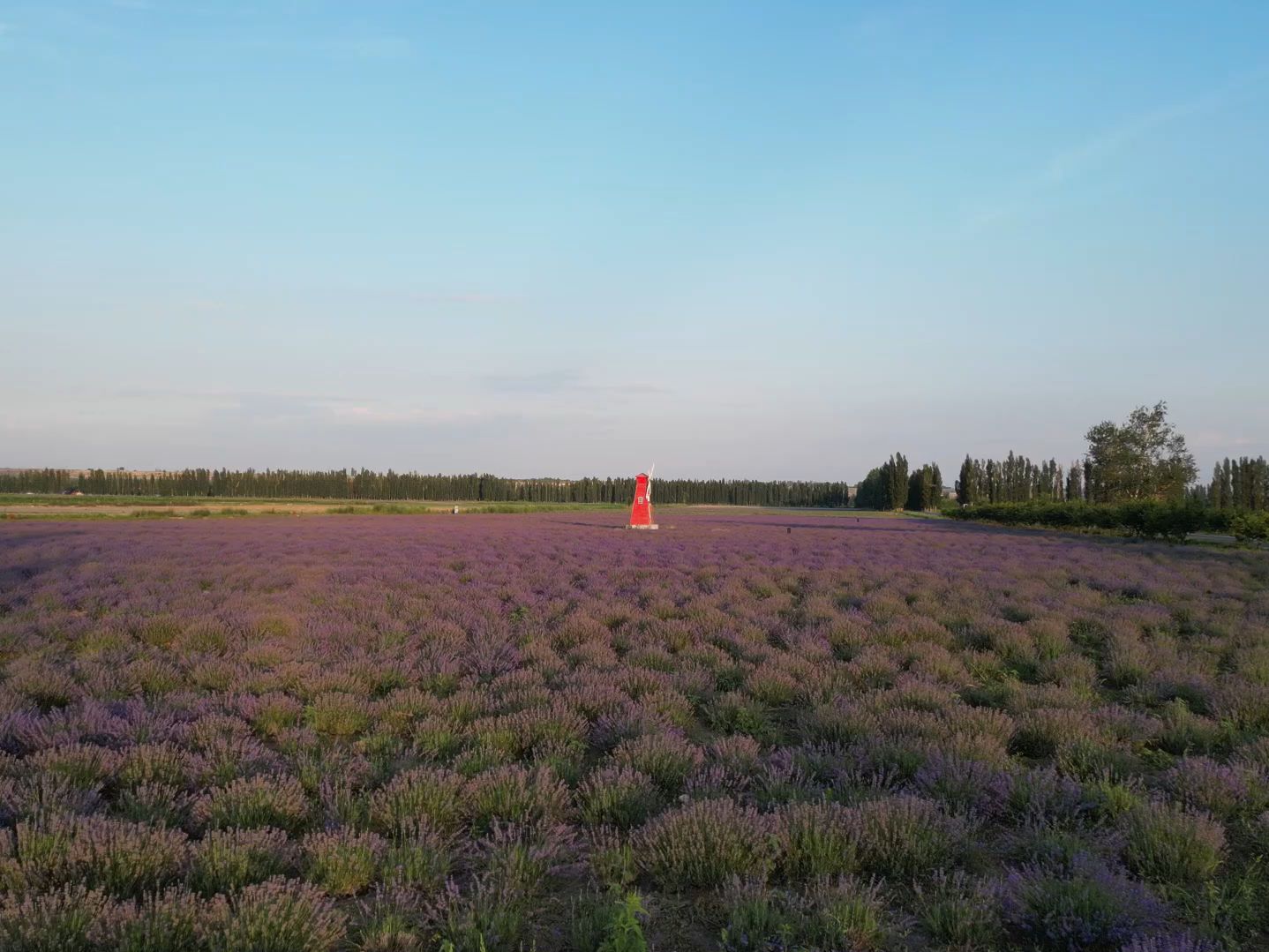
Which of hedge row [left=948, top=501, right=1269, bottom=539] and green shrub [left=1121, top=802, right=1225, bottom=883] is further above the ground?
hedge row [left=948, top=501, right=1269, bottom=539]

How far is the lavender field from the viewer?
3264mm

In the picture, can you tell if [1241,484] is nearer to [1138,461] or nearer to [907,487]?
[1138,461]

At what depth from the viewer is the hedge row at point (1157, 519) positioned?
84.8ft

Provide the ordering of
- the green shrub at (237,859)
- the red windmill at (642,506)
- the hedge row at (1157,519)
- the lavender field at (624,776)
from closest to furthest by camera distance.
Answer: the lavender field at (624,776) → the green shrub at (237,859) → the hedge row at (1157,519) → the red windmill at (642,506)

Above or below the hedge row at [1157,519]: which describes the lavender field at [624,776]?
below

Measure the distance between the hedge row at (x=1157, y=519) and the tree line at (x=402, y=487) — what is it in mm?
71403

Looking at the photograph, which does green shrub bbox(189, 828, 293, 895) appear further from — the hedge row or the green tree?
the green tree

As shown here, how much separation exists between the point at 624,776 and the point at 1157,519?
31.2 m

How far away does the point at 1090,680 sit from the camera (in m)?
7.81

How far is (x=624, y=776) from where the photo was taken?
15.0ft

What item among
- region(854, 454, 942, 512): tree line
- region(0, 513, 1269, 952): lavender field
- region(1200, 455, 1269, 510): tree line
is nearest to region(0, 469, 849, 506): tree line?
region(854, 454, 942, 512): tree line

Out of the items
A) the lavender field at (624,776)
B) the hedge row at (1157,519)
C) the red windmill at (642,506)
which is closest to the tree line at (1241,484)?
the hedge row at (1157,519)

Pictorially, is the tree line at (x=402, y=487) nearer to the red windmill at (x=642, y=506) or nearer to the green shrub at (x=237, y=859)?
the red windmill at (x=642, y=506)

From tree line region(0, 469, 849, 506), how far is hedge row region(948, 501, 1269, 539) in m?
71.4
